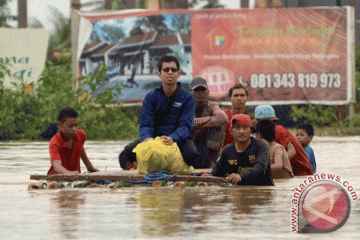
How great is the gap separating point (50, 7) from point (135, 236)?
31.3 m

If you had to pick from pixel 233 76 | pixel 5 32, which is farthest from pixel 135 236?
pixel 5 32

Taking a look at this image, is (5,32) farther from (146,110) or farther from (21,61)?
(146,110)

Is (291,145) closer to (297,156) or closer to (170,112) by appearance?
(297,156)

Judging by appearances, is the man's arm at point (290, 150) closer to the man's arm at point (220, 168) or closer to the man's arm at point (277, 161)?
the man's arm at point (277, 161)

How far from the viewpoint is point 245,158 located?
7285mm

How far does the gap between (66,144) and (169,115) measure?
117 centimetres

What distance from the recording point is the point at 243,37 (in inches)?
848

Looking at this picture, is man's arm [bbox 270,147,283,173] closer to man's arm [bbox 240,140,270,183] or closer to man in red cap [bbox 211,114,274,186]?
man in red cap [bbox 211,114,274,186]

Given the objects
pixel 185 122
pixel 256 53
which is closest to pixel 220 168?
pixel 185 122

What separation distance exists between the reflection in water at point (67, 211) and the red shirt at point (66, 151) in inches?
30.4

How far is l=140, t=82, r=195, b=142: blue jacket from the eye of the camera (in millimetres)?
8070

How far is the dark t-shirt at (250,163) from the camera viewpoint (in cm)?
713

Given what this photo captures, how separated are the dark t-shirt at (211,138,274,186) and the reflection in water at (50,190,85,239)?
147 centimetres

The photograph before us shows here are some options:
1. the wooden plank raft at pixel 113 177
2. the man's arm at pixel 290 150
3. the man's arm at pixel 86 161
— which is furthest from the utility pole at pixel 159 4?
the wooden plank raft at pixel 113 177
